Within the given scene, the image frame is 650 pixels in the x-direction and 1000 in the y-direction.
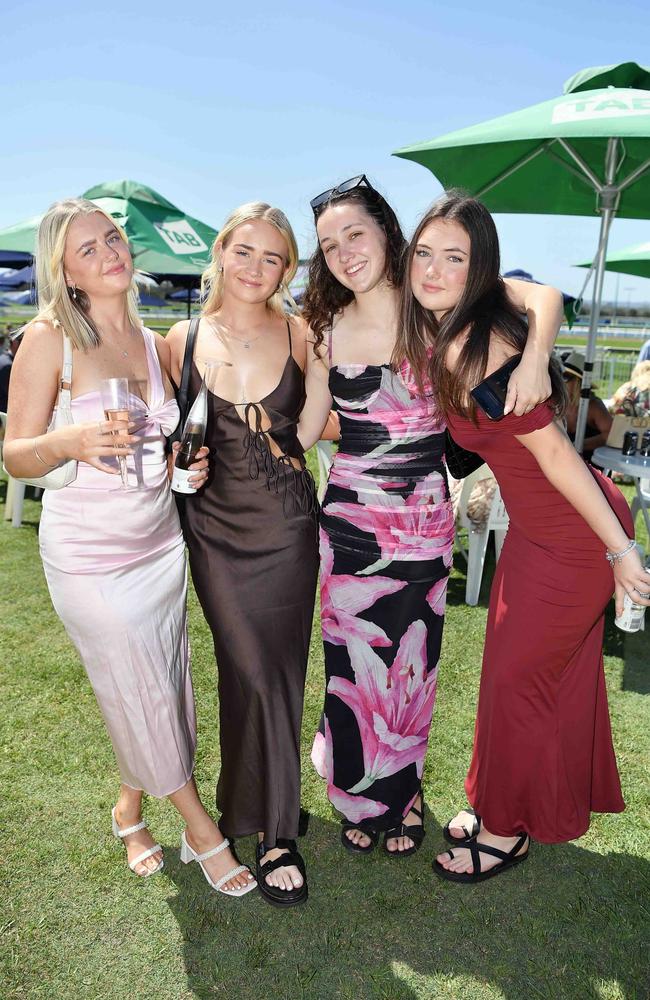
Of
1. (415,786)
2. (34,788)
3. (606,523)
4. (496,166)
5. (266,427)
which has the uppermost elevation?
(496,166)

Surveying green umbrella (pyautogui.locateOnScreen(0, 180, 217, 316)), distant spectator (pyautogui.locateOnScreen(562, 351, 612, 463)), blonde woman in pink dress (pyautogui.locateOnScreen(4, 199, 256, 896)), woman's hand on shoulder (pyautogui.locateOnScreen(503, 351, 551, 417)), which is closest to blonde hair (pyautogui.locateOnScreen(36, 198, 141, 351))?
blonde woman in pink dress (pyautogui.locateOnScreen(4, 199, 256, 896))

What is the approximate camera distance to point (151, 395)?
7.54 ft

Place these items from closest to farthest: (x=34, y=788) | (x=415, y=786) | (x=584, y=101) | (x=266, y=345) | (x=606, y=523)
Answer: (x=606, y=523), (x=266, y=345), (x=415, y=786), (x=34, y=788), (x=584, y=101)

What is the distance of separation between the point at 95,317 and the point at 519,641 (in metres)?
1.80

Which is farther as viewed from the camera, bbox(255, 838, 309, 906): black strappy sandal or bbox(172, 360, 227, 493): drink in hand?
bbox(255, 838, 309, 906): black strappy sandal

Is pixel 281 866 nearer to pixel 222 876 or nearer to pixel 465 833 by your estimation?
pixel 222 876

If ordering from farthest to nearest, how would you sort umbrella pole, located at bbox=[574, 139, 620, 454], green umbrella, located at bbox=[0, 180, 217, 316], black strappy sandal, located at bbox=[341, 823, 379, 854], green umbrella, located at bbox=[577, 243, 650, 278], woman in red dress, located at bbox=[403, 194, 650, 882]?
green umbrella, located at bbox=[0, 180, 217, 316]
green umbrella, located at bbox=[577, 243, 650, 278]
umbrella pole, located at bbox=[574, 139, 620, 454]
black strappy sandal, located at bbox=[341, 823, 379, 854]
woman in red dress, located at bbox=[403, 194, 650, 882]

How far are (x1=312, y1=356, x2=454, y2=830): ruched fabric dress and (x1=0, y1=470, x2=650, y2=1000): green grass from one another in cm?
36

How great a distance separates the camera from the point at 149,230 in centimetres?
883

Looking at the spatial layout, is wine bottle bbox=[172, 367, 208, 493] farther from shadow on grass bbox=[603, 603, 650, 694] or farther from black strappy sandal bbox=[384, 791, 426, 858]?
shadow on grass bbox=[603, 603, 650, 694]

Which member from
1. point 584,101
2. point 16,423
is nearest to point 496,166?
point 584,101

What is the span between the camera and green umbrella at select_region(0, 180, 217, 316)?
28.5ft

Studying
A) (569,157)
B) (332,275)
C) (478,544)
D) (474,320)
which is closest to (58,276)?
(332,275)

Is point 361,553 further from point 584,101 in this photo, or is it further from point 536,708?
point 584,101
